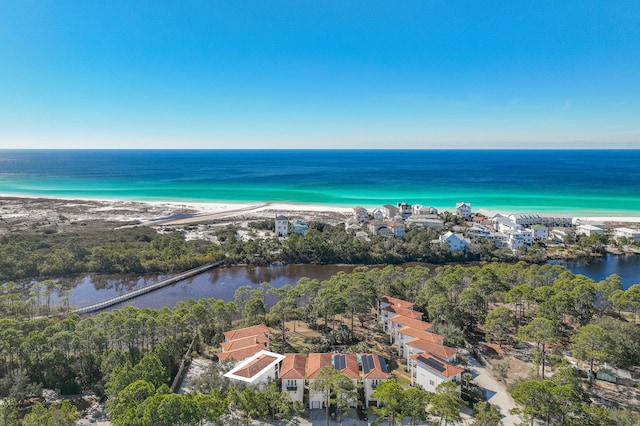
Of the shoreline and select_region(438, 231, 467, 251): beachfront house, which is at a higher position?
the shoreline

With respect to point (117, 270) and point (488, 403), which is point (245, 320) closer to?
point (488, 403)

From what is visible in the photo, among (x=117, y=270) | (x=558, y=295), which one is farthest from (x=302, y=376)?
(x=117, y=270)

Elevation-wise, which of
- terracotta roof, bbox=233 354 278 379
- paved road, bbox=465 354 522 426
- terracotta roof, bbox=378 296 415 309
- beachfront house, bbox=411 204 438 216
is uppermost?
beachfront house, bbox=411 204 438 216

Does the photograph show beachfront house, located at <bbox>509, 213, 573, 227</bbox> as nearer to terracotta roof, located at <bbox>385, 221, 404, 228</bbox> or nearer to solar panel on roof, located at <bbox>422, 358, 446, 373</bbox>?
terracotta roof, located at <bbox>385, 221, 404, 228</bbox>

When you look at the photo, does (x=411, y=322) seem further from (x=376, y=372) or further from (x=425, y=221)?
(x=425, y=221)

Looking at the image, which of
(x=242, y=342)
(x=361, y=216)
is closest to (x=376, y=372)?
(x=242, y=342)

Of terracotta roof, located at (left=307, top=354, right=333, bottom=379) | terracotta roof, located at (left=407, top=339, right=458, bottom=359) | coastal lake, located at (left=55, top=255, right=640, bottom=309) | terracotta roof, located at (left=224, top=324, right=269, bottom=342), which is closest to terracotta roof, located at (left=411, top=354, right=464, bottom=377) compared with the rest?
terracotta roof, located at (left=407, top=339, right=458, bottom=359)

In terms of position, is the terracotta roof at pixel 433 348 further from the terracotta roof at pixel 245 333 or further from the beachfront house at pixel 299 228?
the beachfront house at pixel 299 228
